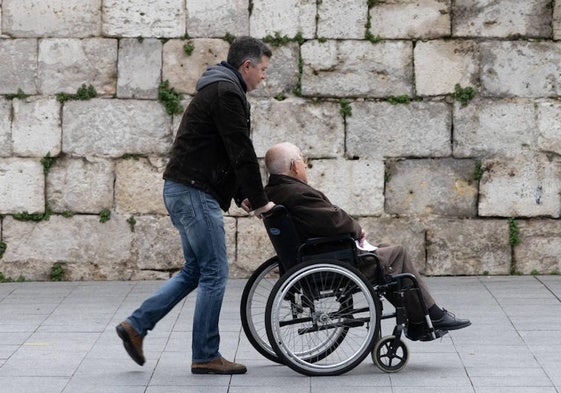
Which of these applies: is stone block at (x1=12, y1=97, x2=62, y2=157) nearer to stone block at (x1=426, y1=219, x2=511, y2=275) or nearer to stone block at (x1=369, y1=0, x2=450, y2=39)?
stone block at (x1=369, y1=0, x2=450, y2=39)

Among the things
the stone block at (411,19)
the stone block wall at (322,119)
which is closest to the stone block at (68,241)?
the stone block wall at (322,119)

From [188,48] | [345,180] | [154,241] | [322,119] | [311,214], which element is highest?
[188,48]

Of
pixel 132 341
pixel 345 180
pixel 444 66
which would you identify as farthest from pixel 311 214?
pixel 444 66

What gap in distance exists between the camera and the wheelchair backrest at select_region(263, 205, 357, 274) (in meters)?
6.09

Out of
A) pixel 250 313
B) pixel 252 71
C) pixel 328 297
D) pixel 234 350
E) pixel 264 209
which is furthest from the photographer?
pixel 234 350

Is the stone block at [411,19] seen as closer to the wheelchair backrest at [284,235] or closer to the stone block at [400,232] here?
the stone block at [400,232]

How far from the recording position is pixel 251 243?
9203mm

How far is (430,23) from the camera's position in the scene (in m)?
9.17

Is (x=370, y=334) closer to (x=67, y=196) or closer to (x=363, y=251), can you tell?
(x=363, y=251)

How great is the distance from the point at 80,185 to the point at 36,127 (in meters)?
0.56

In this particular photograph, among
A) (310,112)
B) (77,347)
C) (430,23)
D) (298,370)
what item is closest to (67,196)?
(310,112)

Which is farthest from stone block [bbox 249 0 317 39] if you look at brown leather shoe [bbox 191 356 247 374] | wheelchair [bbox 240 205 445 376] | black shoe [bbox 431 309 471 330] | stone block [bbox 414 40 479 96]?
brown leather shoe [bbox 191 356 247 374]

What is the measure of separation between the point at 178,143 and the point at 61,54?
131 inches

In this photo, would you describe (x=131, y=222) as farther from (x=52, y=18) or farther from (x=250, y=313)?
(x=250, y=313)
